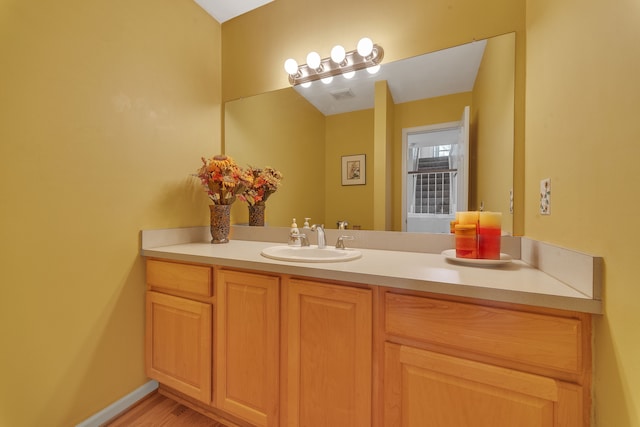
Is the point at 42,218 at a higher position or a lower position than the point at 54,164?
lower

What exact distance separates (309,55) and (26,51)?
1242mm

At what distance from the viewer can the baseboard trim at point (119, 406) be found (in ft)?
3.94

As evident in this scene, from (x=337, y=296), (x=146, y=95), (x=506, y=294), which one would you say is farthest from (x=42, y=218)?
(x=506, y=294)

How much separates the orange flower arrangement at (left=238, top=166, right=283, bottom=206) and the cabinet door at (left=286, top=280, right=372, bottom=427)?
0.88 meters

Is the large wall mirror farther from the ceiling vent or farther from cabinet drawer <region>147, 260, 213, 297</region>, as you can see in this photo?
cabinet drawer <region>147, 260, 213, 297</region>

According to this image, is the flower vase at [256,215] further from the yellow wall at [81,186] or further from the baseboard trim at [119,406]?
the baseboard trim at [119,406]

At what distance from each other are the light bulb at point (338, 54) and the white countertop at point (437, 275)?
3.58ft

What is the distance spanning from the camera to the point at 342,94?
5.09ft

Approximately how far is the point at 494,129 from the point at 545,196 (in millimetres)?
433

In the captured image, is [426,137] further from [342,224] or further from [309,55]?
[309,55]

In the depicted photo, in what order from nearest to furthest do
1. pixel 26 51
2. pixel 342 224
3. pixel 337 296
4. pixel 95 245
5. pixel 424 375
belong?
1. pixel 424 375
2. pixel 337 296
3. pixel 26 51
4. pixel 95 245
5. pixel 342 224

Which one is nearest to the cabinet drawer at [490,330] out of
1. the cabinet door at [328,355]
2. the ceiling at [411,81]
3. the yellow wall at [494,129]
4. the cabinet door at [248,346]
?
the cabinet door at [328,355]

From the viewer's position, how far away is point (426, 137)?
1347mm

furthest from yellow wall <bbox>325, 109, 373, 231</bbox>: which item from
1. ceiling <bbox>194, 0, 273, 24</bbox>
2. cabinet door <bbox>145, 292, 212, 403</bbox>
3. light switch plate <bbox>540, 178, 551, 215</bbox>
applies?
ceiling <bbox>194, 0, 273, 24</bbox>
